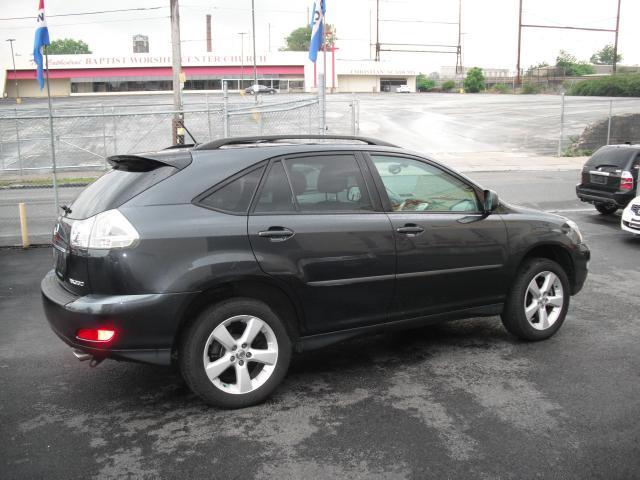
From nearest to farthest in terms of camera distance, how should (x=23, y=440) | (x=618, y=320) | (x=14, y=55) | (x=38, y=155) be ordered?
→ (x=23, y=440) < (x=618, y=320) < (x=38, y=155) < (x=14, y=55)

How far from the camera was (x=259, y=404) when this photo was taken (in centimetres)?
430

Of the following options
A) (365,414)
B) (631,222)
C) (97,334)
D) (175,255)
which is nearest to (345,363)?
(365,414)

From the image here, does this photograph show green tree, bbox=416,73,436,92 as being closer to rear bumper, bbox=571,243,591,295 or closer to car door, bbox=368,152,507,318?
rear bumper, bbox=571,243,591,295

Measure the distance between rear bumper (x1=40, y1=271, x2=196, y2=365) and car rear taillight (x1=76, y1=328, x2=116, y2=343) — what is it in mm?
22

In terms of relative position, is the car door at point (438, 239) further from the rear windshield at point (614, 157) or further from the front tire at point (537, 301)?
the rear windshield at point (614, 157)

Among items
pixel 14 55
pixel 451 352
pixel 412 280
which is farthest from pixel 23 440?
pixel 14 55

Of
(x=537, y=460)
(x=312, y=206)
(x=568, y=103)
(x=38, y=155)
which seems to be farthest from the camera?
(x=568, y=103)

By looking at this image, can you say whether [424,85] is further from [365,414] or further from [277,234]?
[365,414]

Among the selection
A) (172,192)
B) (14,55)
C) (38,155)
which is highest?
(14,55)

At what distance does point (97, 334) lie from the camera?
3875mm

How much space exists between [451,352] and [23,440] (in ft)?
10.4

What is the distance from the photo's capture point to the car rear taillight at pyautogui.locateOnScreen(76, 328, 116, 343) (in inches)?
152

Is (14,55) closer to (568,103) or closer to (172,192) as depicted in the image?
(568,103)

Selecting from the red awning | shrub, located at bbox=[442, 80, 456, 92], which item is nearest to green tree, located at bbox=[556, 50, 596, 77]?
shrub, located at bbox=[442, 80, 456, 92]
